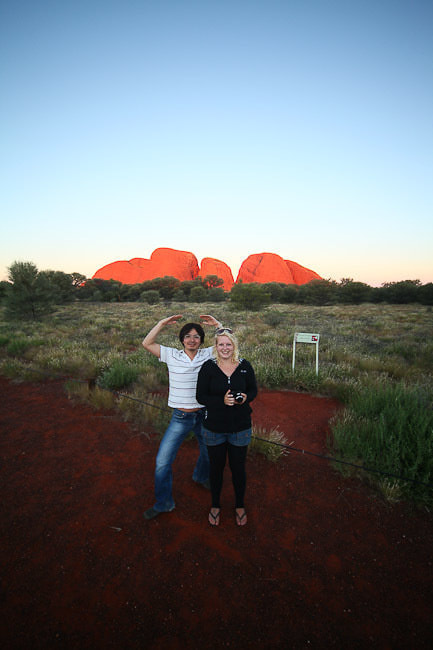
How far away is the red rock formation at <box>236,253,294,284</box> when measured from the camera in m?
113

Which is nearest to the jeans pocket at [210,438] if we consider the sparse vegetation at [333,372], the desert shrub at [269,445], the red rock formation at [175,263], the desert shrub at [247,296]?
the desert shrub at [269,445]

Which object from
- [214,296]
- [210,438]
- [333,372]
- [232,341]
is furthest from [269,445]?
[214,296]

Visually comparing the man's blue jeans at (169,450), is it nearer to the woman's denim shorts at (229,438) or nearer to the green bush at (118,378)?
the woman's denim shorts at (229,438)

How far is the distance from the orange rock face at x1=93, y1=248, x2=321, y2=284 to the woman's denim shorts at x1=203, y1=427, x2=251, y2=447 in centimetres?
11079

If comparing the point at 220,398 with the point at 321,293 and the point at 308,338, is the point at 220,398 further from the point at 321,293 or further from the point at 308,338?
the point at 321,293

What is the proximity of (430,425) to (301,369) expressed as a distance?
143 inches

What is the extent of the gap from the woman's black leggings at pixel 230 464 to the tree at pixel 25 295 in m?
22.3

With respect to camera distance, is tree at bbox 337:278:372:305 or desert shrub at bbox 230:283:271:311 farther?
tree at bbox 337:278:372:305

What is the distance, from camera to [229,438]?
2752 mm

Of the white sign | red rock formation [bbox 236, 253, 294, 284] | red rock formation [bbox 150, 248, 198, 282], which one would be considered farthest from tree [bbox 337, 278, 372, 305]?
red rock formation [bbox 150, 248, 198, 282]

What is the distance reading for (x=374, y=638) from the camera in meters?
1.98

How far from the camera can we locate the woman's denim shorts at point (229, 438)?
2.71 meters

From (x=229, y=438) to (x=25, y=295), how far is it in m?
22.5

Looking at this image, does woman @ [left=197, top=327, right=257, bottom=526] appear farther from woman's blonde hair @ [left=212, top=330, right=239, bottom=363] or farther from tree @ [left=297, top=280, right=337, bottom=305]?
tree @ [left=297, top=280, right=337, bottom=305]
